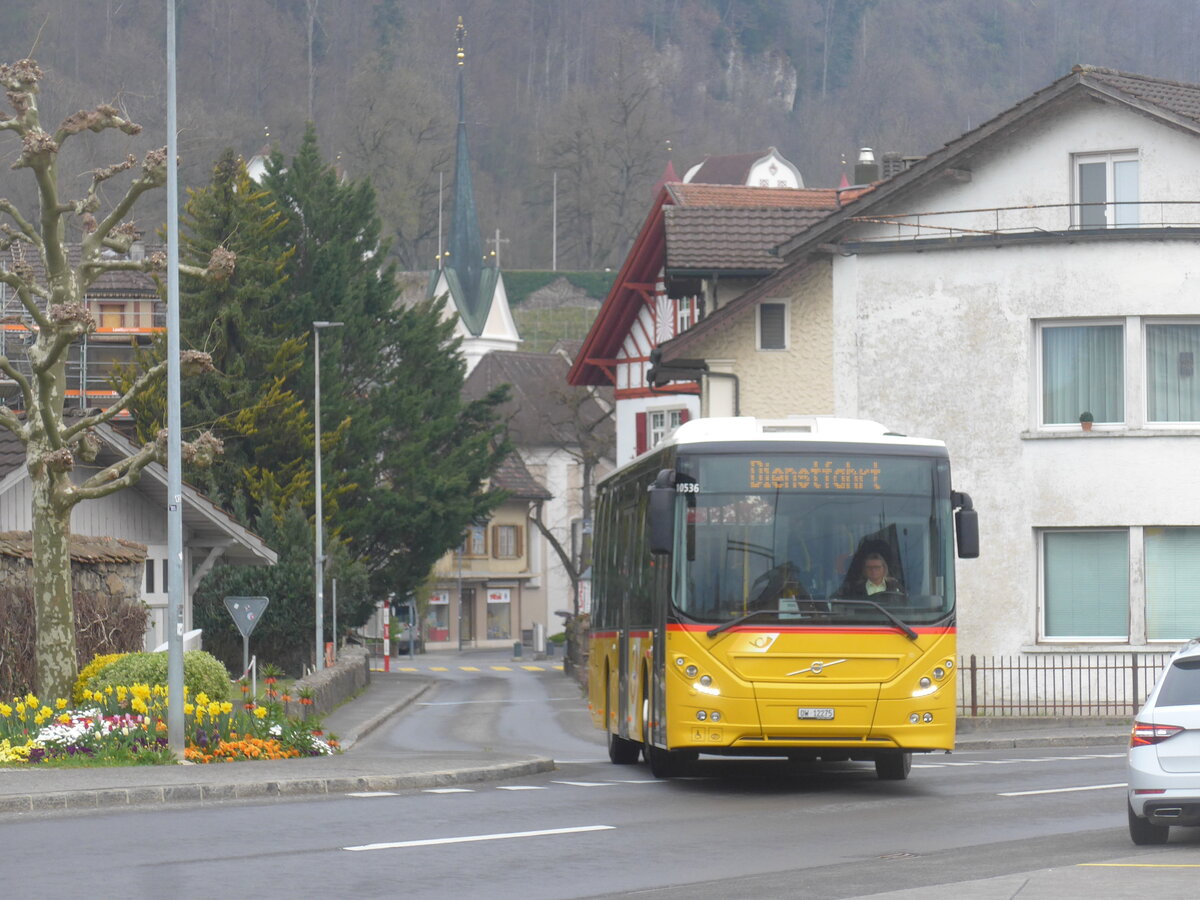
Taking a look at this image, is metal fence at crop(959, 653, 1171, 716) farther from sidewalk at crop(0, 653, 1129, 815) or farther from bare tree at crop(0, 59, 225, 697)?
bare tree at crop(0, 59, 225, 697)

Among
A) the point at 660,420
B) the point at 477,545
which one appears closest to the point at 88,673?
the point at 660,420

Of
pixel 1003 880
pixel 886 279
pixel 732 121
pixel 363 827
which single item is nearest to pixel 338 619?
pixel 886 279

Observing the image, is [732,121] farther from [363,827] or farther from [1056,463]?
[363,827]

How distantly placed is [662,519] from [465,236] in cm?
12389

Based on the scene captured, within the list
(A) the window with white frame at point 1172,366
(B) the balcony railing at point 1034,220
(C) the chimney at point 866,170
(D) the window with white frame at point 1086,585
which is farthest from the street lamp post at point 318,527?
(A) the window with white frame at point 1172,366

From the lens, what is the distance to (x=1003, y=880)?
37.2ft

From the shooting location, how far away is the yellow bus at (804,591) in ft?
54.9

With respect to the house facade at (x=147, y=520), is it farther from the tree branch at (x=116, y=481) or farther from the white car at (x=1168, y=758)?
the white car at (x=1168, y=758)

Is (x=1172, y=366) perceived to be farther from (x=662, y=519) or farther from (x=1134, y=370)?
(x=662, y=519)

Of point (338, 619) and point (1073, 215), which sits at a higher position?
point (1073, 215)

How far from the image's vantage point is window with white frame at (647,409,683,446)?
53.1m

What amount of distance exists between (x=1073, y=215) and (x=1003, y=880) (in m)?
21.8

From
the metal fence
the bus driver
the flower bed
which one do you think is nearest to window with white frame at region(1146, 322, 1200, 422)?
the metal fence

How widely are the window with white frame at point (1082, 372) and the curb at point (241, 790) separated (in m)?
14.2
